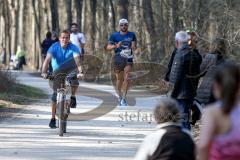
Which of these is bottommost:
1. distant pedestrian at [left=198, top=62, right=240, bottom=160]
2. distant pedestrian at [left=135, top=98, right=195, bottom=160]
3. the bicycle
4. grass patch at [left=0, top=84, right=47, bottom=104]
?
grass patch at [left=0, top=84, right=47, bottom=104]

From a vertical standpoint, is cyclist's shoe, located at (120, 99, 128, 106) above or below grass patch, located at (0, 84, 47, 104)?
above

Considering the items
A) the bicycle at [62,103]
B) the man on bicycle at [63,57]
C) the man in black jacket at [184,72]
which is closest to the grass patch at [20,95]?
the man on bicycle at [63,57]

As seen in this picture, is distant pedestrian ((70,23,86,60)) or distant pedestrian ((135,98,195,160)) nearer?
distant pedestrian ((135,98,195,160))

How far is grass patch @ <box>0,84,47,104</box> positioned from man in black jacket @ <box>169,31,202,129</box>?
8.85m

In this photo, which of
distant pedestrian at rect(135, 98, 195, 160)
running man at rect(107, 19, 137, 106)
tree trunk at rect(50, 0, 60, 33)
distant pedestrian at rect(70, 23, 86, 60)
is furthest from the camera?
tree trunk at rect(50, 0, 60, 33)

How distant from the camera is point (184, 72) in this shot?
41.6 ft

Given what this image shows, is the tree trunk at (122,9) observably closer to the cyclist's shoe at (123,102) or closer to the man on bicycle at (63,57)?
the cyclist's shoe at (123,102)

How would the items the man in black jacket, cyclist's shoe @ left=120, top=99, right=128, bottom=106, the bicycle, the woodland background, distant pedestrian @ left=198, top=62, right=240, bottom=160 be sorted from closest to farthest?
distant pedestrian @ left=198, top=62, right=240, bottom=160 → the man in black jacket → the bicycle → cyclist's shoe @ left=120, top=99, right=128, bottom=106 → the woodland background

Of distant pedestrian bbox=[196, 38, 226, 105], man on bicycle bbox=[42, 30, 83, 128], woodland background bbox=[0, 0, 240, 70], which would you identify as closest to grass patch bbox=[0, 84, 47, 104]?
woodland background bbox=[0, 0, 240, 70]

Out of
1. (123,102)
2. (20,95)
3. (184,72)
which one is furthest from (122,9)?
(184,72)

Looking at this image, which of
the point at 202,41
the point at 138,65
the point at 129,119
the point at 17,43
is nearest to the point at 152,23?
the point at 138,65

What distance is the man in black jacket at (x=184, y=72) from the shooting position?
1266 cm

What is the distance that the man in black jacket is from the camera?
12656mm

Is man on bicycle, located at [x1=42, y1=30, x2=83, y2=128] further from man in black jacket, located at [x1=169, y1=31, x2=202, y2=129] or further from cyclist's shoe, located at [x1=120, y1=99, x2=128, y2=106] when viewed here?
cyclist's shoe, located at [x1=120, y1=99, x2=128, y2=106]
